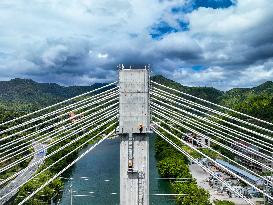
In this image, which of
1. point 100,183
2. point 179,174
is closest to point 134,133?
point 179,174

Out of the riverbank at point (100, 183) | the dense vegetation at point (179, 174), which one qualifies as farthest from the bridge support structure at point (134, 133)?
the riverbank at point (100, 183)

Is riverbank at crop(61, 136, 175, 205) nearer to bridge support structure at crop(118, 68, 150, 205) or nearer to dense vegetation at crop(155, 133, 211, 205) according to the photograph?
dense vegetation at crop(155, 133, 211, 205)

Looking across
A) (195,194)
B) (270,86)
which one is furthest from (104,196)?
(270,86)

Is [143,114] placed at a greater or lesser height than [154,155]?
greater

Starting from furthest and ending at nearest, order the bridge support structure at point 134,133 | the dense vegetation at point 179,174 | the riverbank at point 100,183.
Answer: the riverbank at point 100,183
the dense vegetation at point 179,174
the bridge support structure at point 134,133

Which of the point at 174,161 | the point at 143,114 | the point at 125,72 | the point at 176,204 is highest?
the point at 125,72

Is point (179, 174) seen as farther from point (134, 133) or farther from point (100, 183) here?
point (134, 133)

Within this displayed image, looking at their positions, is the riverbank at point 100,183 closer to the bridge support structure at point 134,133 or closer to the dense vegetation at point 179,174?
the dense vegetation at point 179,174

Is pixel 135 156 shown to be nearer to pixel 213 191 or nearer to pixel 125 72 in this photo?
pixel 125 72
